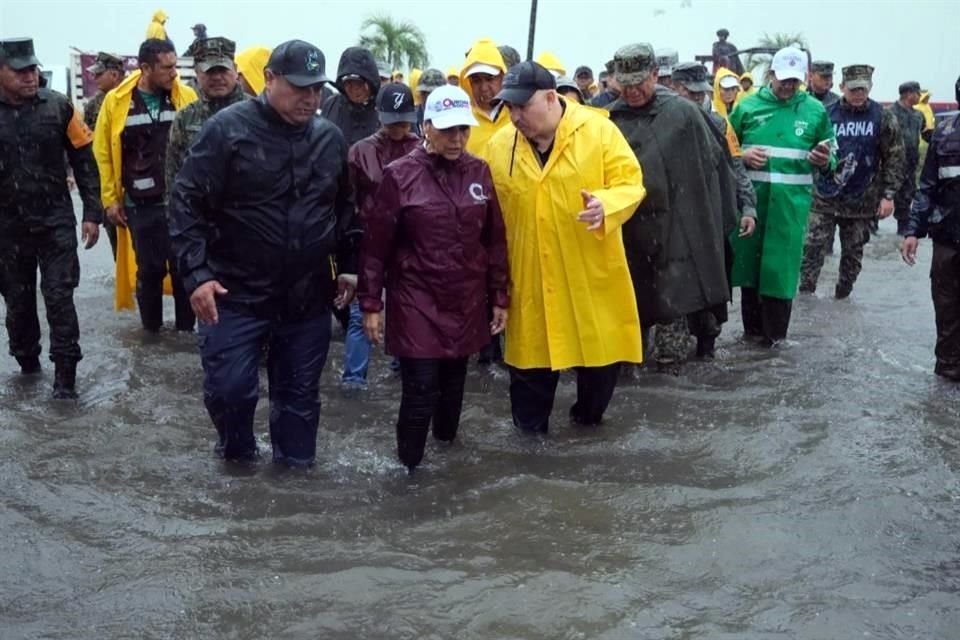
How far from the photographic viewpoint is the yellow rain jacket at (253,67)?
26.0 ft

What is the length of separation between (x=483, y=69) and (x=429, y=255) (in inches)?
77.3

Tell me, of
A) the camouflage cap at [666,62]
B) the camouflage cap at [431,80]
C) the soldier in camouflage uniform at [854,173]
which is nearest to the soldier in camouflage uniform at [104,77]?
the camouflage cap at [431,80]

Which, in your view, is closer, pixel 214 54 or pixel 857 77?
pixel 214 54

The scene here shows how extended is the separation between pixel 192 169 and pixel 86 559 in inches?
64.8

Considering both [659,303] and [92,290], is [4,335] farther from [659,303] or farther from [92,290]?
[659,303]

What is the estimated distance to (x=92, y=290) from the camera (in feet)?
33.5

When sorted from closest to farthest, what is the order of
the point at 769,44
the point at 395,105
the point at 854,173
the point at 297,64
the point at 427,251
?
the point at 297,64
the point at 427,251
the point at 395,105
the point at 854,173
the point at 769,44

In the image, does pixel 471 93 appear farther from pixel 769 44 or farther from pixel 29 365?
pixel 769 44

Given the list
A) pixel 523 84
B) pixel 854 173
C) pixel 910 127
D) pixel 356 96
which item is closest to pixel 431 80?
pixel 356 96

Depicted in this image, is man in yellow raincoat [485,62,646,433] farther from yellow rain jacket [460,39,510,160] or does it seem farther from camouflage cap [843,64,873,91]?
camouflage cap [843,64,873,91]

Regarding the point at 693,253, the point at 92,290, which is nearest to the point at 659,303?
the point at 693,253

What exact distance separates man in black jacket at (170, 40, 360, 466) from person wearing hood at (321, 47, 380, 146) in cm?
185

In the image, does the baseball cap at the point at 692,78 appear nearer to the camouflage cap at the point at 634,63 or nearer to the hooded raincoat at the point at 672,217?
the hooded raincoat at the point at 672,217

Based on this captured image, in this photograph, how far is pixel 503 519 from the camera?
450 centimetres
